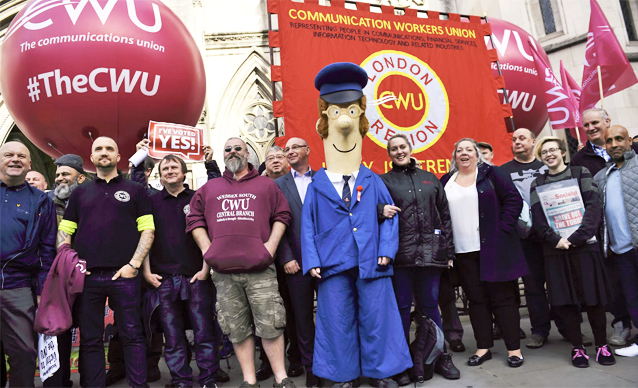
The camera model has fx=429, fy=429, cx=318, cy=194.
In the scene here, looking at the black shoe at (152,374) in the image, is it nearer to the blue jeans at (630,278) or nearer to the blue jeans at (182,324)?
the blue jeans at (182,324)

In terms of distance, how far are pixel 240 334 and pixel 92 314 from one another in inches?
38.0

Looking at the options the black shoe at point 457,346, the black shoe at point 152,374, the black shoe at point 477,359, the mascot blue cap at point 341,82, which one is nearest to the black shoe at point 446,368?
the black shoe at point 477,359

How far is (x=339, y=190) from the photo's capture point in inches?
117

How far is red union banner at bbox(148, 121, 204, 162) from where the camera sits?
2986mm

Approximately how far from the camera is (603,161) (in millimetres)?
3896

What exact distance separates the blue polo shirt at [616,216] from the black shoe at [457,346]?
1362mm

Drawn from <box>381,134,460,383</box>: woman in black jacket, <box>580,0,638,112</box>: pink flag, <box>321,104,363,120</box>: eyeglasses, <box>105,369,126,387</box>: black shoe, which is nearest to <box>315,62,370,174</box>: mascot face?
<box>321,104,363,120</box>: eyeglasses

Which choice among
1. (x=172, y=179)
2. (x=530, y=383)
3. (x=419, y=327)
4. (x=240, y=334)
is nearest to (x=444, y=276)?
(x=419, y=327)

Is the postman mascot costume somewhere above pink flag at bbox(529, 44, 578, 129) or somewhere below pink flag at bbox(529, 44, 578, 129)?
below

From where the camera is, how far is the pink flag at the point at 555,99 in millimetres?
5641

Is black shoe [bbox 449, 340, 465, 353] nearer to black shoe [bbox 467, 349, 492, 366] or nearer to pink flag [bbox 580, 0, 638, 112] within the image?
black shoe [bbox 467, 349, 492, 366]

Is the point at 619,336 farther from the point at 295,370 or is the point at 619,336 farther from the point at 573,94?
the point at 573,94

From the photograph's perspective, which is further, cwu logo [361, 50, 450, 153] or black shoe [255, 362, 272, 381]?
cwu logo [361, 50, 450, 153]

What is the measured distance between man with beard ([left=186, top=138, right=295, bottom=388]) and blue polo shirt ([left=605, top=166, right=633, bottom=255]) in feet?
8.14
